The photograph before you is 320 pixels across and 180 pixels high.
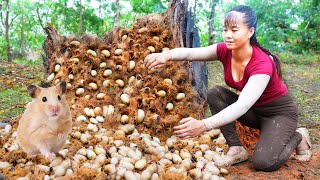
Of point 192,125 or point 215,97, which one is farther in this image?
point 215,97

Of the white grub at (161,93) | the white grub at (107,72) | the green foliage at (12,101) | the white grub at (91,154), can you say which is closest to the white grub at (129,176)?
the white grub at (91,154)

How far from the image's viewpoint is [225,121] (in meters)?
2.72

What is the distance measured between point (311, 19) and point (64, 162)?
11.1 metres

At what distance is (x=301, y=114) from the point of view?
4863 millimetres

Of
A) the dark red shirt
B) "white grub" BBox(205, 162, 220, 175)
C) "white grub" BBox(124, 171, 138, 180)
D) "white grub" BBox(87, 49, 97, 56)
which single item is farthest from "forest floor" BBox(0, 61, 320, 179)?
"white grub" BBox(87, 49, 97, 56)

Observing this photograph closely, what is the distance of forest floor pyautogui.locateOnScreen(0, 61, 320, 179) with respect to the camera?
3.01 m

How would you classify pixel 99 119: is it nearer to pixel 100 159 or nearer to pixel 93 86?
pixel 93 86

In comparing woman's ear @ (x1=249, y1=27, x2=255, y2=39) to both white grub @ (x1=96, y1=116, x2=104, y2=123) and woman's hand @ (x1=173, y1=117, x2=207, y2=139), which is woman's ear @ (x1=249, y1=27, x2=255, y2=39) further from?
white grub @ (x1=96, y1=116, x2=104, y2=123)

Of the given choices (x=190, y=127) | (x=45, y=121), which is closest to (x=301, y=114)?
(x=190, y=127)

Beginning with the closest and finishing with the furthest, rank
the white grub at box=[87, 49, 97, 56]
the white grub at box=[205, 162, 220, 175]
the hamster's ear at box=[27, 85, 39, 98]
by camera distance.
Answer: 1. the hamster's ear at box=[27, 85, 39, 98]
2. the white grub at box=[205, 162, 220, 175]
3. the white grub at box=[87, 49, 97, 56]

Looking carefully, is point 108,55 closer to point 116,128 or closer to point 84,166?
point 116,128

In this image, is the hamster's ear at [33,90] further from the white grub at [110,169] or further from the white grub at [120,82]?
the white grub at [120,82]

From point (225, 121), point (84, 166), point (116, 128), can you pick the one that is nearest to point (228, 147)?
point (225, 121)

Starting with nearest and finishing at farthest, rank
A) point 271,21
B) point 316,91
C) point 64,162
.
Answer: point 64,162
point 316,91
point 271,21
